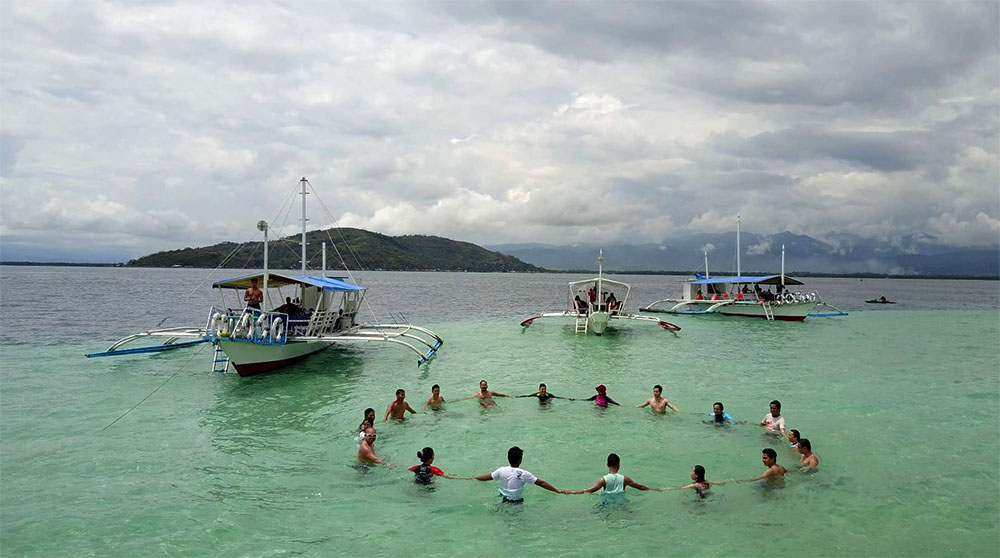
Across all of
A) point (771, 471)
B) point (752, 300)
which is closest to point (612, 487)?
point (771, 471)

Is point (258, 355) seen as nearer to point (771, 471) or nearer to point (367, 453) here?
point (367, 453)

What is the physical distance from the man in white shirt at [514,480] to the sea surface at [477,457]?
8.8 inches

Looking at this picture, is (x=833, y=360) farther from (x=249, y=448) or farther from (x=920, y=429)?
(x=249, y=448)

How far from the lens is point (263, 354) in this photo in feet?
70.7

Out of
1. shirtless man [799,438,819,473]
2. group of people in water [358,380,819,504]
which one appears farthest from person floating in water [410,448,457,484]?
shirtless man [799,438,819,473]

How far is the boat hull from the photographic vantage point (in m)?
20.4

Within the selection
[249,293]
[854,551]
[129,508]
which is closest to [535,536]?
[854,551]

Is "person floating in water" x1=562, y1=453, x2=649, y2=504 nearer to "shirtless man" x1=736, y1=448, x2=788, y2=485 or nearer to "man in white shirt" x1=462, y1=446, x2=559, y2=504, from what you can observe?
"man in white shirt" x1=462, y1=446, x2=559, y2=504

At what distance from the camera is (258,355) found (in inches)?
841

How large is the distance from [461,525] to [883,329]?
148 feet

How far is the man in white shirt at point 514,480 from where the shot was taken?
408 inches

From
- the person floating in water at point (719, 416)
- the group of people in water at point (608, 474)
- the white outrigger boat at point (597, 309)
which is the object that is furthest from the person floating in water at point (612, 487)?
the white outrigger boat at point (597, 309)

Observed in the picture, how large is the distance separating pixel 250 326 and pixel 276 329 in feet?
4.72

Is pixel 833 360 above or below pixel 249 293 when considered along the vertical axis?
below
